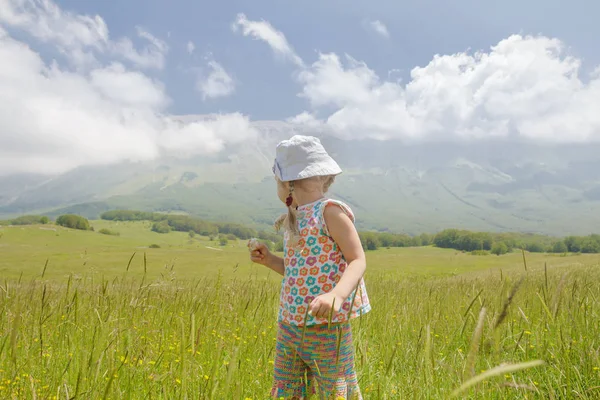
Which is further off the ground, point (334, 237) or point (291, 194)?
point (291, 194)

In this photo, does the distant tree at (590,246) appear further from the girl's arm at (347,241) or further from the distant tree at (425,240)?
the girl's arm at (347,241)

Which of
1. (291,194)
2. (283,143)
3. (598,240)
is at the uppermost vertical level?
(283,143)

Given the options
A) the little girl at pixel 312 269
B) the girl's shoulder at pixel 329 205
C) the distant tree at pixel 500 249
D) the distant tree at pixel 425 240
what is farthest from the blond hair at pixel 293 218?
the distant tree at pixel 425 240

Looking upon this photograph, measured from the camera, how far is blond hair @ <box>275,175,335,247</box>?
9.61ft

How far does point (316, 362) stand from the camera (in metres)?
2.48

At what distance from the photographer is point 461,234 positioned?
143000 mm

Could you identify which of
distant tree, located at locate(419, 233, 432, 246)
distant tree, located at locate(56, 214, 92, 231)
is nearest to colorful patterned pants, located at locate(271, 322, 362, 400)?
distant tree, located at locate(56, 214, 92, 231)

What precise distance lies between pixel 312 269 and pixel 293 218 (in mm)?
365

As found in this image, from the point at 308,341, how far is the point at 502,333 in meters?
1.88

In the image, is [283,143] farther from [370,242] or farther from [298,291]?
[370,242]

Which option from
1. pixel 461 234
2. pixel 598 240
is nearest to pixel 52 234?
pixel 461 234

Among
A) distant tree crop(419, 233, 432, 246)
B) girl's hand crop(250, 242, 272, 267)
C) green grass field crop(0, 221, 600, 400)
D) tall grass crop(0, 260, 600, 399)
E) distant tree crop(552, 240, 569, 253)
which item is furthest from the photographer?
distant tree crop(419, 233, 432, 246)

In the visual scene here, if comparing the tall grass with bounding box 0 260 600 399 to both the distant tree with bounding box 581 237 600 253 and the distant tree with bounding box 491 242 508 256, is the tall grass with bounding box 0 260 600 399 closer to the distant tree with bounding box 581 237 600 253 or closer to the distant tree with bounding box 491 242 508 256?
the distant tree with bounding box 491 242 508 256

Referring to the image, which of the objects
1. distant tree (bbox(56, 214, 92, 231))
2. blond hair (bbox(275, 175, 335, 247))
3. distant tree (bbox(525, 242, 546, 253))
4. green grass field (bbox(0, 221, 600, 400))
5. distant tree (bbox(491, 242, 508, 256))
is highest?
blond hair (bbox(275, 175, 335, 247))
